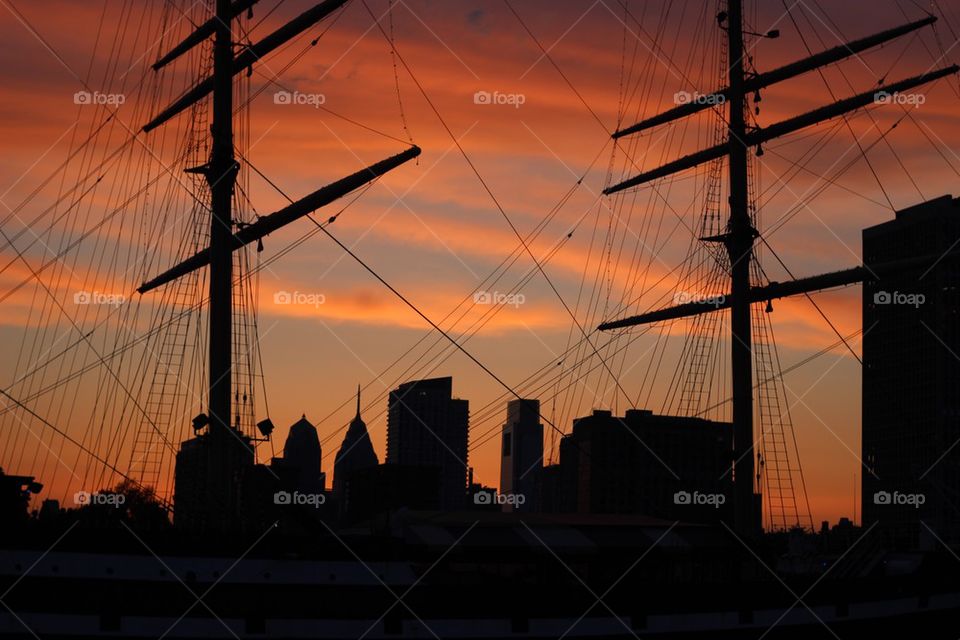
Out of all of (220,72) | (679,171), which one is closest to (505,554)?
(220,72)

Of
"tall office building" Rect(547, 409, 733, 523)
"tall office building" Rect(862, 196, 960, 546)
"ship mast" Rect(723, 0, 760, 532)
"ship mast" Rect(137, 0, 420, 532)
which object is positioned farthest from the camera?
"tall office building" Rect(862, 196, 960, 546)

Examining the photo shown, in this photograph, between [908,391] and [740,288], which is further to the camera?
[908,391]

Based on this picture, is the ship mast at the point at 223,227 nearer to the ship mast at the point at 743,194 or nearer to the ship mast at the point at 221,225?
the ship mast at the point at 221,225

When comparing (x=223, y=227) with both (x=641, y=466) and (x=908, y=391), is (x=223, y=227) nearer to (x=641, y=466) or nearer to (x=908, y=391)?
(x=641, y=466)

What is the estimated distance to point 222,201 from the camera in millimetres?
32219

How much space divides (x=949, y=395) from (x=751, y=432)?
11308 centimetres

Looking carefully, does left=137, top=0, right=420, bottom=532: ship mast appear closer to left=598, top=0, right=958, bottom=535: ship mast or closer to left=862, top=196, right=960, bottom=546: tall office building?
left=598, top=0, right=958, bottom=535: ship mast

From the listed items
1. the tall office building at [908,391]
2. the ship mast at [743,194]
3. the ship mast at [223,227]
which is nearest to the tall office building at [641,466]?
the tall office building at [908,391]

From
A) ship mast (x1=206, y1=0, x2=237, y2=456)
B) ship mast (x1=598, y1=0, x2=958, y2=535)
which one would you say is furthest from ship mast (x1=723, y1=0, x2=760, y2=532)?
ship mast (x1=206, y1=0, x2=237, y2=456)

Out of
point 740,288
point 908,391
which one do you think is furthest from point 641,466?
point 740,288

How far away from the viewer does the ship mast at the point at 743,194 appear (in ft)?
126

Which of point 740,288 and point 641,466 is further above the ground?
point 641,466

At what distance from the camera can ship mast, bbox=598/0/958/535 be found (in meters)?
A: 38.3

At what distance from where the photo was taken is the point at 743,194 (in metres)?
39.8
